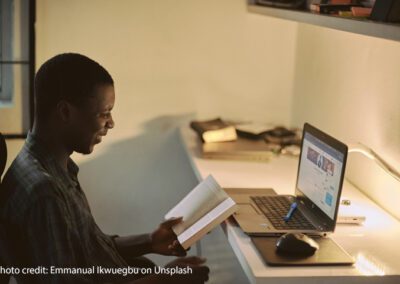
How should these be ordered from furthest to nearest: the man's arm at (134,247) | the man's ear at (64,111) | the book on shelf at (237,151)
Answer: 1. the book on shelf at (237,151)
2. the man's arm at (134,247)
3. the man's ear at (64,111)

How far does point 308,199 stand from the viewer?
2.24 m

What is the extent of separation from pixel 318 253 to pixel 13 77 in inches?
68.9

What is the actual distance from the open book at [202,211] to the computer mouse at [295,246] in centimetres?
23

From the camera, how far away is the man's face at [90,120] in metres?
1.92

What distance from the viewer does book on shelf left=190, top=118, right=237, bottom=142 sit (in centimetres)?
294

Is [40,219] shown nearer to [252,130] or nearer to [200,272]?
[200,272]

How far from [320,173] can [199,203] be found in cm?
39

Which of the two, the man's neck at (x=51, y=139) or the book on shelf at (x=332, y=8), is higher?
the book on shelf at (x=332, y=8)

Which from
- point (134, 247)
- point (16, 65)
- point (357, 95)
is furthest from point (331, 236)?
point (16, 65)

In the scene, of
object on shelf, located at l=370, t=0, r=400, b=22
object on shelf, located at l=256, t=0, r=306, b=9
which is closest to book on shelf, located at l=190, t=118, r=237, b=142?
object on shelf, located at l=256, t=0, r=306, b=9

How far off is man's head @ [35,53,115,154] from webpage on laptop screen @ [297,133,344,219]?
68cm

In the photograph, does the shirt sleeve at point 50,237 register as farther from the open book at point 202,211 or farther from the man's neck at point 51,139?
the open book at point 202,211

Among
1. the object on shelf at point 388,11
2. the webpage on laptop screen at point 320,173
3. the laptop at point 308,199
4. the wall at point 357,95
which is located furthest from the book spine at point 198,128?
the object on shelf at point 388,11

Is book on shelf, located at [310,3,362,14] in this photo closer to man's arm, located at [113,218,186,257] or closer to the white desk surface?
the white desk surface
